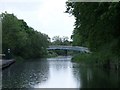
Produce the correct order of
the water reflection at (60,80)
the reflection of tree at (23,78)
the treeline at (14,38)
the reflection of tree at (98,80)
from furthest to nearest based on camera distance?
the treeline at (14,38), the reflection of tree at (23,78), the water reflection at (60,80), the reflection of tree at (98,80)

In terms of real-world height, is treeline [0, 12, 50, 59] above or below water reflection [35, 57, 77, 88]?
above

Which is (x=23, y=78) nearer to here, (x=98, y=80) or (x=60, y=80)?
(x=60, y=80)

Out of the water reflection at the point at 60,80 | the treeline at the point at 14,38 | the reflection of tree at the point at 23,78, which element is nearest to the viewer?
the water reflection at the point at 60,80

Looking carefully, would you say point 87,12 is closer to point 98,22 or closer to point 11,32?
point 98,22

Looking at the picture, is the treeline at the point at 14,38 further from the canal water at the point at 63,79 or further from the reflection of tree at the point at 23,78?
the canal water at the point at 63,79

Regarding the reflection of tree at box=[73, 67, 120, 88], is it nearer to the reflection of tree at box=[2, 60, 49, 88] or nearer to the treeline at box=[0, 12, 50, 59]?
the reflection of tree at box=[2, 60, 49, 88]

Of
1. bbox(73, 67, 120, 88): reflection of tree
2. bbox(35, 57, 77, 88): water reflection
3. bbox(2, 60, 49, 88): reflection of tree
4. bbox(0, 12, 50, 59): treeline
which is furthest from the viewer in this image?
bbox(0, 12, 50, 59): treeline

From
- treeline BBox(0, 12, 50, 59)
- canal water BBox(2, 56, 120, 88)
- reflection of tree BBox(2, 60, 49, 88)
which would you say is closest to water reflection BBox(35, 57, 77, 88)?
canal water BBox(2, 56, 120, 88)

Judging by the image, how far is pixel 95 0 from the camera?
46.6 ft

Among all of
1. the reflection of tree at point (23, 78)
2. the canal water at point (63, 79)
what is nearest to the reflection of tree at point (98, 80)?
the canal water at point (63, 79)

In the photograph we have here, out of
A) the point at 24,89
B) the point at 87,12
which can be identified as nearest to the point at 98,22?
the point at 87,12

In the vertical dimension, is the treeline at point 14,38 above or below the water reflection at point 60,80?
above

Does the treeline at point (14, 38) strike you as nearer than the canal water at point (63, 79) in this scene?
No

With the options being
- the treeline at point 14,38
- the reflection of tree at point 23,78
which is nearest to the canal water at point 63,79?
the reflection of tree at point 23,78
